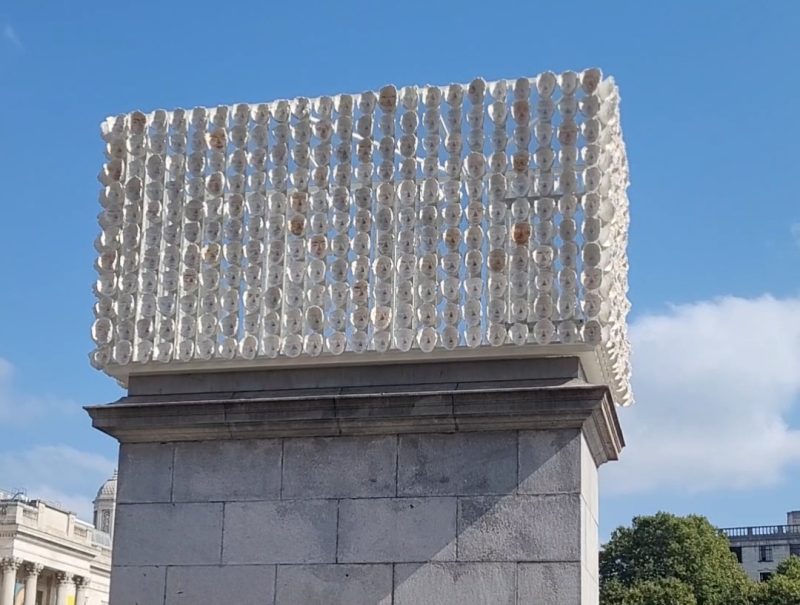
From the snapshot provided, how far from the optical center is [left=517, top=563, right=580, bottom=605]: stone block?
13344 millimetres

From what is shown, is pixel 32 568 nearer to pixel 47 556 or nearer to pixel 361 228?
pixel 47 556

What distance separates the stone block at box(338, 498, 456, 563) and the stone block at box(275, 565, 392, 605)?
0.13 meters

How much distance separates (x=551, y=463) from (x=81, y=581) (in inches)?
3682

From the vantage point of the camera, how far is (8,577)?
8981cm

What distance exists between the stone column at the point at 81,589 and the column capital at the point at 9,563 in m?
10.4

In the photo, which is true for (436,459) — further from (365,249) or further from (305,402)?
(365,249)

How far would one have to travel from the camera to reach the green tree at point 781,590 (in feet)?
237

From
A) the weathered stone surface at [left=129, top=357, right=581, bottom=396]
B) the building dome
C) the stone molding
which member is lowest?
the stone molding

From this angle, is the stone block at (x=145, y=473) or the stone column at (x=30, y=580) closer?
the stone block at (x=145, y=473)

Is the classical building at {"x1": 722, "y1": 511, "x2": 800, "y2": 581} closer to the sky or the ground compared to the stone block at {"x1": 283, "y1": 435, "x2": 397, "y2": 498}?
closer to the sky

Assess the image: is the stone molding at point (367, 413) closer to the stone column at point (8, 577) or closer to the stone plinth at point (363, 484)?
the stone plinth at point (363, 484)

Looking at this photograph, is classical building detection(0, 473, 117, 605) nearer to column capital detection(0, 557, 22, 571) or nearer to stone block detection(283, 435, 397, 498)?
column capital detection(0, 557, 22, 571)

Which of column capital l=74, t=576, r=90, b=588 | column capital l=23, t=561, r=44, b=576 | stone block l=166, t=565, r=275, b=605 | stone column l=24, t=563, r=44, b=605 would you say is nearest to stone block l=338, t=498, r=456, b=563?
stone block l=166, t=565, r=275, b=605

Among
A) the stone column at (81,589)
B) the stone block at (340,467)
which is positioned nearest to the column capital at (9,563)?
the stone column at (81,589)
